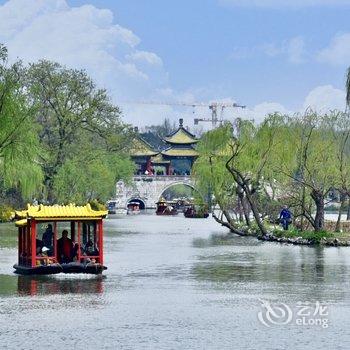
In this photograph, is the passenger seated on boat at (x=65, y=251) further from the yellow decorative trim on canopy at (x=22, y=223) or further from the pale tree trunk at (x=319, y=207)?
the pale tree trunk at (x=319, y=207)

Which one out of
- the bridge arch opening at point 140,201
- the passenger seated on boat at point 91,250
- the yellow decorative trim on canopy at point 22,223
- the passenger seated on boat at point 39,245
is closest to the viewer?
the passenger seated on boat at point 39,245

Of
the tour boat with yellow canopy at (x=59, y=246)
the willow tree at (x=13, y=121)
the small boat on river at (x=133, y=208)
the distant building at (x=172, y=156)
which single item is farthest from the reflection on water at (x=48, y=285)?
the distant building at (x=172, y=156)

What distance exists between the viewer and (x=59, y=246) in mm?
38000

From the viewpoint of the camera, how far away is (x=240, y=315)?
90.3ft

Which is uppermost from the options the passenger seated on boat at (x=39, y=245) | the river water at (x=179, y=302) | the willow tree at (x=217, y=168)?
the willow tree at (x=217, y=168)

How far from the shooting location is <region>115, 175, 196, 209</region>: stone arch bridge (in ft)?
534

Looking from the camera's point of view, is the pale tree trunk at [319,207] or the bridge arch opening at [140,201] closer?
the pale tree trunk at [319,207]

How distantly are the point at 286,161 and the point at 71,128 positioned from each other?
105ft

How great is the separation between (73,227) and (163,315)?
12240mm

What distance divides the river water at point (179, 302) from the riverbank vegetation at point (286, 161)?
1320 cm

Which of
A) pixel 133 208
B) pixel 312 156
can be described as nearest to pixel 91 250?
pixel 312 156

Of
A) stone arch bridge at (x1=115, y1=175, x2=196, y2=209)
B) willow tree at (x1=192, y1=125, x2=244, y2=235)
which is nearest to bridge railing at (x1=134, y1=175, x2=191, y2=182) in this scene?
stone arch bridge at (x1=115, y1=175, x2=196, y2=209)

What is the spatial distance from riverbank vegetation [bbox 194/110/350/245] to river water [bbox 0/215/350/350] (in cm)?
1320

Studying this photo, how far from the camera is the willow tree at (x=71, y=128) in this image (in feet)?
296
